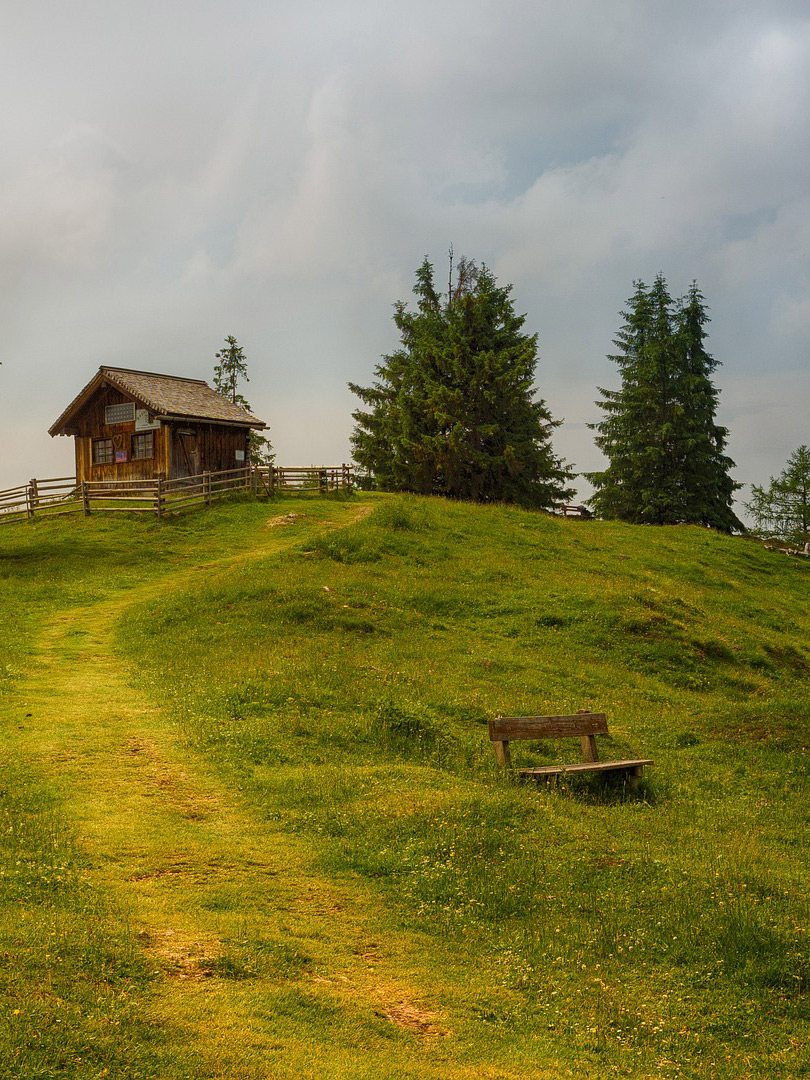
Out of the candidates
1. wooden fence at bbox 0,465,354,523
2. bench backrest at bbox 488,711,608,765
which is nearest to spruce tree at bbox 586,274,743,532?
wooden fence at bbox 0,465,354,523

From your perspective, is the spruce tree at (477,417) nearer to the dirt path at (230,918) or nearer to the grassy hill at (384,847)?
the grassy hill at (384,847)

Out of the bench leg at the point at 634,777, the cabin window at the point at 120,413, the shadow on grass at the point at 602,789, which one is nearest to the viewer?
the shadow on grass at the point at 602,789

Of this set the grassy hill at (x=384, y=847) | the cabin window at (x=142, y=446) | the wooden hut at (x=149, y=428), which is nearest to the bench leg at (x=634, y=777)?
the grassy hill at (x=384, y=847)

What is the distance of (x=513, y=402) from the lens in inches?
2046

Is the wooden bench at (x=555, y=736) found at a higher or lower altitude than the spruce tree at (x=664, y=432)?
lower

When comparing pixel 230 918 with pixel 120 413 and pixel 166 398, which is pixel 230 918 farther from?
pixel 120 413

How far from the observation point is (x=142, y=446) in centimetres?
4784

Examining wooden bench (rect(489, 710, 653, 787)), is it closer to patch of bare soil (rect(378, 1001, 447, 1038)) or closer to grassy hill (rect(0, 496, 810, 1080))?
grassy hill (rect(0, 496, 810, 1080))

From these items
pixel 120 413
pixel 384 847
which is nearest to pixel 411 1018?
pixel 384 847

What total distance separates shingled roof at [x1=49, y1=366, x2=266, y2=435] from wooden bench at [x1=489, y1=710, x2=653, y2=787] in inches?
1387

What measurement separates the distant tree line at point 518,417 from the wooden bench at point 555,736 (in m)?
36.1

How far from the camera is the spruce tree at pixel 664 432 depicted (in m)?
55.3

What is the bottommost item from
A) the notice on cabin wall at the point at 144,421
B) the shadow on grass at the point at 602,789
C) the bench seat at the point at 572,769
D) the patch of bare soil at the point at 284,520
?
the shadow on grass at the point at 602,789

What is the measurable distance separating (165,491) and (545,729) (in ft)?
96.8
